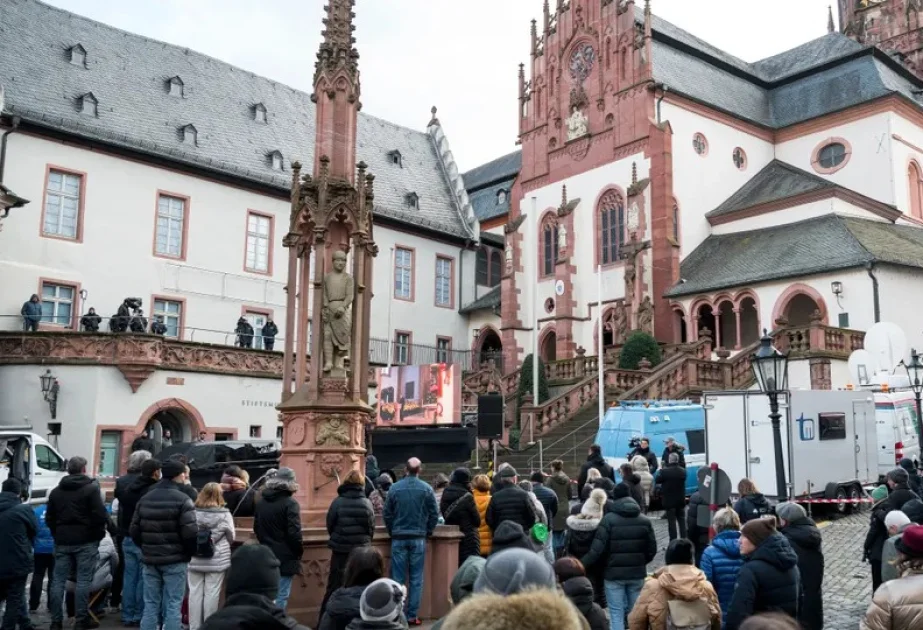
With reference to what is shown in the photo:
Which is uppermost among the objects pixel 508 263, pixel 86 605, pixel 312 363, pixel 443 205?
pixel 443 205

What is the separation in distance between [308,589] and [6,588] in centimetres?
285

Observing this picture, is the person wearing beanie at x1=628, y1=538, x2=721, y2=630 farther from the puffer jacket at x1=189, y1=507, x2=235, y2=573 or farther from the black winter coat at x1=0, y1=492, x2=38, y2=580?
the black winter coat at x1=0, y1=492, x2=38, y2=580

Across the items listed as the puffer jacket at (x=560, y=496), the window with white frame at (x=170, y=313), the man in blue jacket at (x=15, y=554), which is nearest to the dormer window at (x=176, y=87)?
the window with white frame at (x=170, y=313)

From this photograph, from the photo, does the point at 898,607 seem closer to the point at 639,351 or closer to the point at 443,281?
the point at 639,351

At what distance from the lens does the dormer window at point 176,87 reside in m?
35.5

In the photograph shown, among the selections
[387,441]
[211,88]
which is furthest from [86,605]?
[211,88]

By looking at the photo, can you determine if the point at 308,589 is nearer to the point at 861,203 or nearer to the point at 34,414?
the point at 34,414

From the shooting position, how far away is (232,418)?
93.9 ft

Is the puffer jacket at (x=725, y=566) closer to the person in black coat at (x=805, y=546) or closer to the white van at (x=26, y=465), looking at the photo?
the person in black coat at (x=805, y=546)

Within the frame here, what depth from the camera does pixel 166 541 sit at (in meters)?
8.21

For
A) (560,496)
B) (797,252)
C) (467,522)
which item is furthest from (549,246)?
(467,522)

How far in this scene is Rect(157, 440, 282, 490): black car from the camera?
789 inches

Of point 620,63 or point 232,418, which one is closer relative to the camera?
point 232,418

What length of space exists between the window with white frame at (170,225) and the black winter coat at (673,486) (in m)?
23.4
